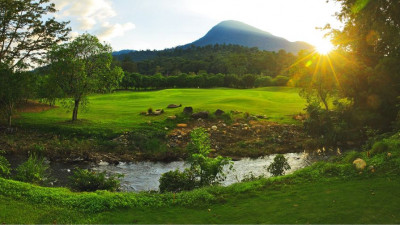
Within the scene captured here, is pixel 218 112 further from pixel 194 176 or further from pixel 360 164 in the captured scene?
pixel 360 164

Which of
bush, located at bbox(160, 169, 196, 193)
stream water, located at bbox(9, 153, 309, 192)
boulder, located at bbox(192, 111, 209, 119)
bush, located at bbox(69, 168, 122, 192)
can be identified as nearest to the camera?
bush, located at bbox(160, 169, 196, 193)

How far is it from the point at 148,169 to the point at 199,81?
91764 millimetres

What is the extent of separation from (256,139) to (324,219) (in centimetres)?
2444

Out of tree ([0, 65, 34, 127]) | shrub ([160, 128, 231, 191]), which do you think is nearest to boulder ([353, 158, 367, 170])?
shrub ([160, 128, 231, 191])

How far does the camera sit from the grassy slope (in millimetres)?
10461

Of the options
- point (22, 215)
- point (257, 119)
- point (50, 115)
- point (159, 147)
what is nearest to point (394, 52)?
point (257, 119)

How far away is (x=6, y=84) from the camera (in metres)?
34.8

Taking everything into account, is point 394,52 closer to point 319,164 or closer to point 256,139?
point 256,139

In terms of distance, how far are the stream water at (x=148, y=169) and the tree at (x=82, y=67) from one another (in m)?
10.7

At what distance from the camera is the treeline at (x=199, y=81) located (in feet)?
366

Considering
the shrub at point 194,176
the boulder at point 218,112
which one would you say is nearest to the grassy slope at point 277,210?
the shrub at point 194,176

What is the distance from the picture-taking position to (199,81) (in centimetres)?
11650

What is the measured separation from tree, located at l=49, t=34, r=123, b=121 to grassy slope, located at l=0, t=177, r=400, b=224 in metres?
24.3

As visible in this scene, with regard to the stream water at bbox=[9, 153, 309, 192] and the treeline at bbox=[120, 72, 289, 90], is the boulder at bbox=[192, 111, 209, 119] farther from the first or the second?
the treeline at bbox=[120, 72, 289, 90]
